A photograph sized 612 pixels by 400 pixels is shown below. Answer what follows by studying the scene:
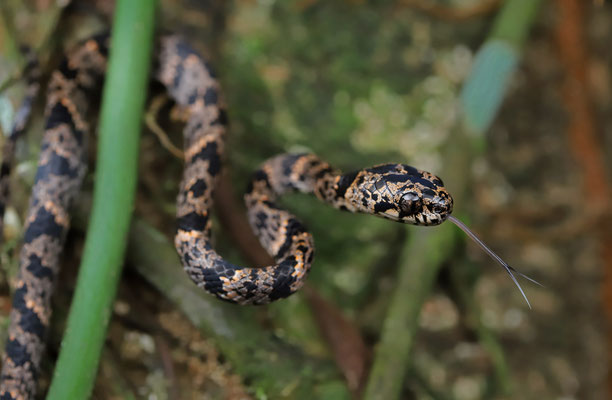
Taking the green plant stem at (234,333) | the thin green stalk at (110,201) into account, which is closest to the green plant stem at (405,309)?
the green plant stem at (234,333)

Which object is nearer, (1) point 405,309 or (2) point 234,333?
(2) point 234,333

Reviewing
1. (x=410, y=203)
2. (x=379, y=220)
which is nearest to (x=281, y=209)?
(x=410, y=203)

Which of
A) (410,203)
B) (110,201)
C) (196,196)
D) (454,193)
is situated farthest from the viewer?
(454,193)

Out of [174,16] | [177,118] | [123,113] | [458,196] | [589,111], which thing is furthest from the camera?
[589,111]

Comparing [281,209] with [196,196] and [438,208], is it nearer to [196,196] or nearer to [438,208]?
[196,196]

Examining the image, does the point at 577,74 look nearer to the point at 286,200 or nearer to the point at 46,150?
the point at 286,200

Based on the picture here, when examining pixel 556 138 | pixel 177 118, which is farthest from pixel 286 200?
pixel 556 138

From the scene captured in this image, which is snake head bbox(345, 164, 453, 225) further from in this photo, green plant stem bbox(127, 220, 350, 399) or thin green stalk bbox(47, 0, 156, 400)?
thin green stalk bbox(47, 0, 156, 400)
